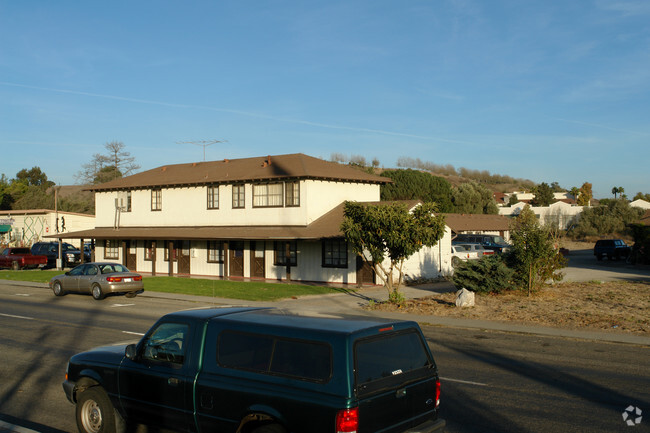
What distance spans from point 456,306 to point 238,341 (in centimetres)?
1594

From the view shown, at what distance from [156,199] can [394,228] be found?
24349 millimetres

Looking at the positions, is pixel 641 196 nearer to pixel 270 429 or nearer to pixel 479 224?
pixel 479 224

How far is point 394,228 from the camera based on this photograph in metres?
20.8

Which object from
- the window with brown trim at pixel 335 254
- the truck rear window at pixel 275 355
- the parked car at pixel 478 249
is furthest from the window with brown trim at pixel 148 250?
the truck rear window at pixel 275 355

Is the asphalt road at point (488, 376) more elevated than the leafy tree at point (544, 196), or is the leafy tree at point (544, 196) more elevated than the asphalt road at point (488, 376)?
the leafy tree at point (544, 196)

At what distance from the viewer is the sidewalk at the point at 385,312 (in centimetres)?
1568

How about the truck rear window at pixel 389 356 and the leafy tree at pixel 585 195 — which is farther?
the leafy tree at pixel 585 195

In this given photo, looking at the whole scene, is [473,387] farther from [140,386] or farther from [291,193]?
[291,193]

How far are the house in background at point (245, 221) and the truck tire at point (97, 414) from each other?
2251cm

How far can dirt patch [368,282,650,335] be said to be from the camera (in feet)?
57.2

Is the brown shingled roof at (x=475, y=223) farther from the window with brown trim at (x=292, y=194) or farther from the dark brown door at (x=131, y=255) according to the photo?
the dark brown door at (x=131, y=255)

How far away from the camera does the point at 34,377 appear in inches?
445

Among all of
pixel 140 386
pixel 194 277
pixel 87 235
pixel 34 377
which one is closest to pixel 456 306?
pixel 34 377

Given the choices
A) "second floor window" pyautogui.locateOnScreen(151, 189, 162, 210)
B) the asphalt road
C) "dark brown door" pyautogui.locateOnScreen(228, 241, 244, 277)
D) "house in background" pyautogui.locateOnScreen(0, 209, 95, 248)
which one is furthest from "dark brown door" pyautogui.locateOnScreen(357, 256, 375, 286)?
"house in background" pyautogui.locateOnScreen(0, 209, 95, 248)
